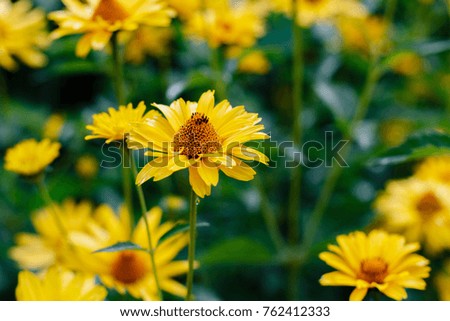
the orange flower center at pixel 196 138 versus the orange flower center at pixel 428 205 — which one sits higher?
the orange flower center at pixel 196 138

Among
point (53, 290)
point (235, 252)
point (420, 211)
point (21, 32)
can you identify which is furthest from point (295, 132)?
point (21, 32)

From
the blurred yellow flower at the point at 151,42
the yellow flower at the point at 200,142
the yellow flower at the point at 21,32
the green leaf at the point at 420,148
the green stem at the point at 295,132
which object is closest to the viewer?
the yellow flower at the point at 200,142

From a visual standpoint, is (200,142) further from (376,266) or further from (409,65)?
(409,65)

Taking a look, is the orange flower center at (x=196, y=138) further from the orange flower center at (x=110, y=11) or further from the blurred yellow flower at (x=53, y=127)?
the blurred yellow flower at (x=53, y=127)

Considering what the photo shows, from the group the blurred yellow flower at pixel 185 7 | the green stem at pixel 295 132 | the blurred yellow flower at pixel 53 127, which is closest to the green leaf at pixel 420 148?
the green stem at pixel 295 132

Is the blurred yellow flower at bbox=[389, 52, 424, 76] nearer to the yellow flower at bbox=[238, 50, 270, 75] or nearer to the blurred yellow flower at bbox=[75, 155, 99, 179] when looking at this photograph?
the yellow flower at bbox=[238, 50, 270, 75]
